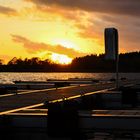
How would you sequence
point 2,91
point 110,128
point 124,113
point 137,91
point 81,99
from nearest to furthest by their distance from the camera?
point 110,128, point 124,113, point 81,99, point 137,91, point 2,91

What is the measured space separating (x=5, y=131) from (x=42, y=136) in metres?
0.95

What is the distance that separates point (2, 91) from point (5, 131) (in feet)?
38.0

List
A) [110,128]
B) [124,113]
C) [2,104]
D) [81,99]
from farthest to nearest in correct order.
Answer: [81,99]
[2,104]
[124,113]
[110,128]

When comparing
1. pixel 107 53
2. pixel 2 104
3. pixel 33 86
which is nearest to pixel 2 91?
pixel 107 53

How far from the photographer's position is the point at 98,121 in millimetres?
13211

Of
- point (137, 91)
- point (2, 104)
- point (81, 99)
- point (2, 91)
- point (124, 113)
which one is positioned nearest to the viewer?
point (124, 113)

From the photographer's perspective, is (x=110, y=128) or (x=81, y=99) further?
(x=81, y=99)

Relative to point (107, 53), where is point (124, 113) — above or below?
below

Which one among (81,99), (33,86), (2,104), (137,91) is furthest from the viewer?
(33,86)

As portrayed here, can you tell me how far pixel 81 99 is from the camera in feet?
63.9

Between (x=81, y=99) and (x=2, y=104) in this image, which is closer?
(x=2, y=104)

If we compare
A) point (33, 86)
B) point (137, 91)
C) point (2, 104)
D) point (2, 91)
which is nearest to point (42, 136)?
point (2, 104)

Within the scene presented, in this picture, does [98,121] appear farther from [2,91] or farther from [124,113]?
[2,91]

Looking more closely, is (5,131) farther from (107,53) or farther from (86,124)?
(107,53)
